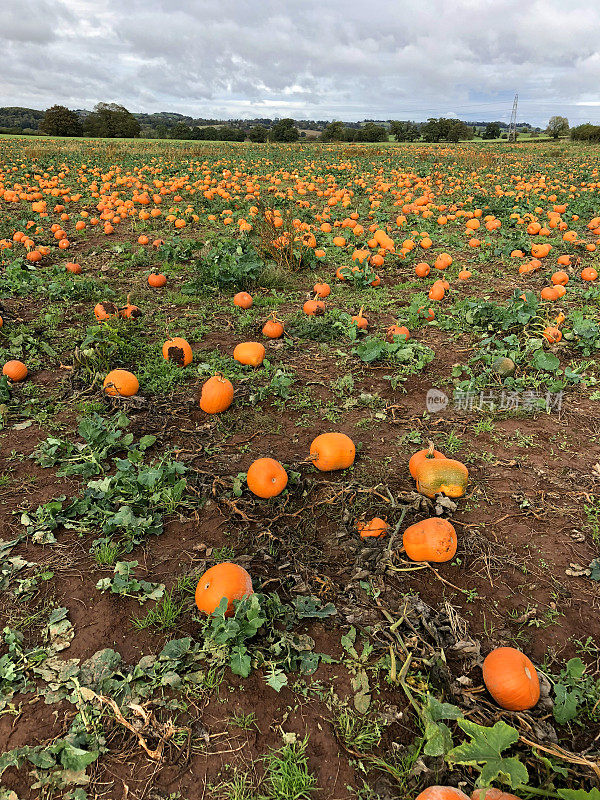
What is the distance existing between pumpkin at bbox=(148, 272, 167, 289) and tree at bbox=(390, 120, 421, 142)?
65390 millimetres

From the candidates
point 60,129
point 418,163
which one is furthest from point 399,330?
point 60,129

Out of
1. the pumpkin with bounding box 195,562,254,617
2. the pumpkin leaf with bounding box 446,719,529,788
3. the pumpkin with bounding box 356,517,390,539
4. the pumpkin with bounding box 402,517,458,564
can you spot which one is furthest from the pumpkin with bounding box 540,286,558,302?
the pumpkin leaf with bounding box 446,719,529,788

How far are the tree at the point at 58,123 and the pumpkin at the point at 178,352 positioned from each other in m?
69.7

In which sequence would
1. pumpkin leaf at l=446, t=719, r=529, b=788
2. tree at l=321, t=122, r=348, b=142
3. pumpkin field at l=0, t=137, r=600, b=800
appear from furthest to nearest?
tree at l=321, t=122, r=348, b=142 → pumpkin field at l=0, t=137, r=600, b=800 → pumpkin leaf at l=446, t=719, r=529, b=788

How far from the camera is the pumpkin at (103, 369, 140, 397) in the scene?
17.6 feet

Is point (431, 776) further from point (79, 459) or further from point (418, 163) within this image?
point (418, 163)

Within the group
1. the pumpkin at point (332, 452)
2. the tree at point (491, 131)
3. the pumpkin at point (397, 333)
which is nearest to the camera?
the pumpkin at point (332, 452)

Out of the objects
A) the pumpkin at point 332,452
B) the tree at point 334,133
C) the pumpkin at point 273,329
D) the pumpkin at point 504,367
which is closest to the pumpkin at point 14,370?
the pumpkin at point 273,329

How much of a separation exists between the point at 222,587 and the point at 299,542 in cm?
82

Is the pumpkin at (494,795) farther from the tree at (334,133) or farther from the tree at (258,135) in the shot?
the tree at (334,133)

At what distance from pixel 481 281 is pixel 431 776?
26.6 ft

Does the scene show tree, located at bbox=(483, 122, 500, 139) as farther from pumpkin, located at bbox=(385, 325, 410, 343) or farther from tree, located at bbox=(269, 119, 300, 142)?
pumpkin, located at bbox=(385, 325, 410, 343)

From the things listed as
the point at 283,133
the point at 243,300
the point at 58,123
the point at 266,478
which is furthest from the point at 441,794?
the point at 58,123

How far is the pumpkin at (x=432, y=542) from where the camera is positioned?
337 cm
